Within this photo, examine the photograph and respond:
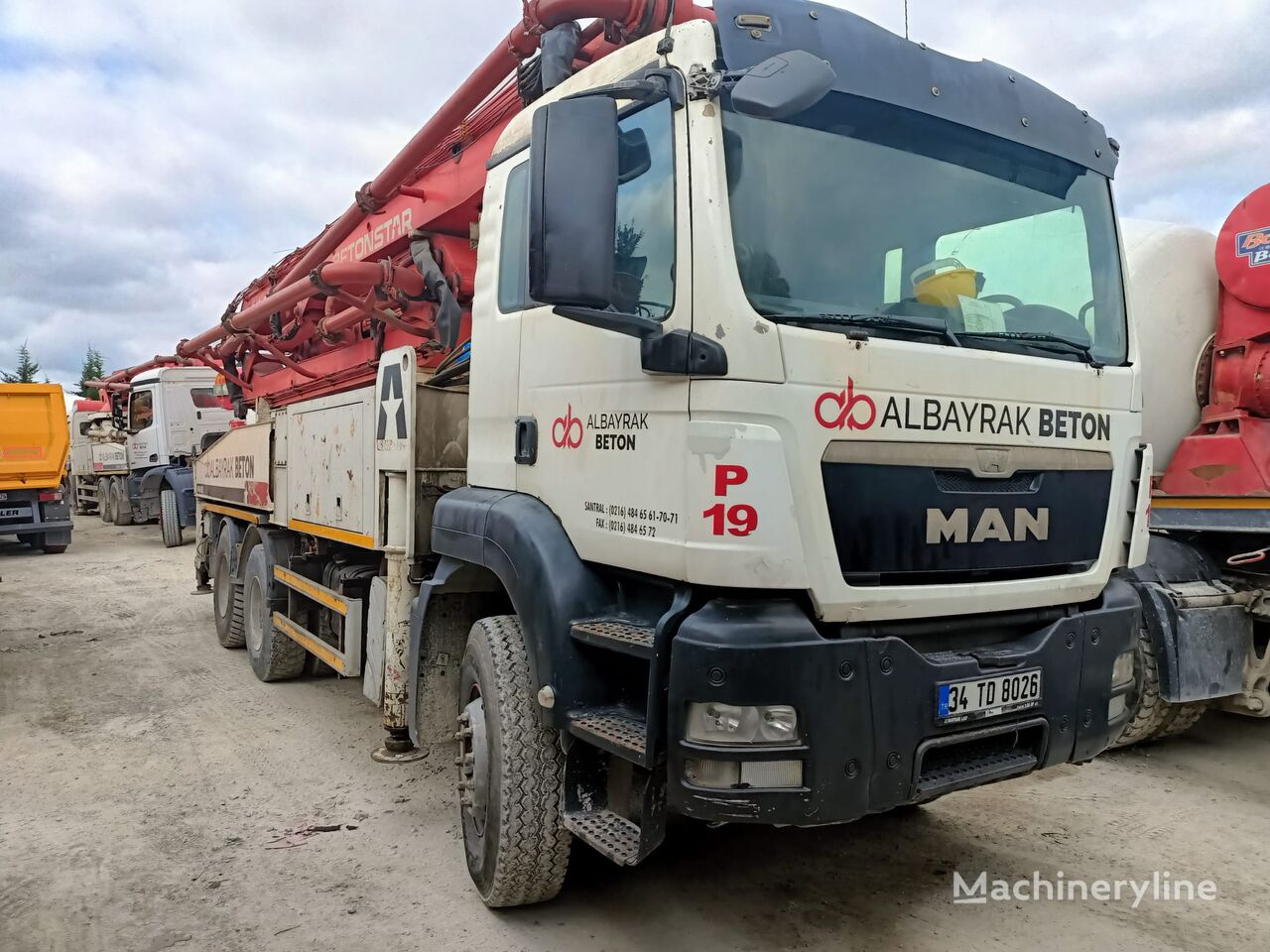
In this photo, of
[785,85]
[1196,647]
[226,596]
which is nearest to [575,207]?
[785,85]

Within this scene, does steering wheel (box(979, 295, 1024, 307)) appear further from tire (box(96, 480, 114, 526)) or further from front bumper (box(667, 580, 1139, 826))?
tire (box(96, 480, 114, 526))

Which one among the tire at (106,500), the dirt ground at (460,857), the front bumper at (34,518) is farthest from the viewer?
the tire at (106,500)

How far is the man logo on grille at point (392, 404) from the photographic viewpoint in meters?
4.29

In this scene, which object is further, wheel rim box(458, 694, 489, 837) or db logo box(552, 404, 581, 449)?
wheel rim box(458, 694, 489, 837)

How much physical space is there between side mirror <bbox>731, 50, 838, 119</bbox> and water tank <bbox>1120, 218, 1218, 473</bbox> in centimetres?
333

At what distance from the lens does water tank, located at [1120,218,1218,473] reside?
496 centimetres

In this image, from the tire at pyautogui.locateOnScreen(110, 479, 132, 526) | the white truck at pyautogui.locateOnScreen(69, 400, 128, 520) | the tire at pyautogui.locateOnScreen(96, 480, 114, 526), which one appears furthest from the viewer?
the tire at pyautogui.locateOnScreen(96, 480, 114, 526)

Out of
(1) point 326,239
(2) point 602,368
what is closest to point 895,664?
(2) point 602,368

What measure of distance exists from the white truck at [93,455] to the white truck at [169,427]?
1185 mm

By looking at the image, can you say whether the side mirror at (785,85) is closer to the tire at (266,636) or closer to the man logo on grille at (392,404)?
the man logo on grille at (392,404)

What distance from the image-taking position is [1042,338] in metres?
2.94

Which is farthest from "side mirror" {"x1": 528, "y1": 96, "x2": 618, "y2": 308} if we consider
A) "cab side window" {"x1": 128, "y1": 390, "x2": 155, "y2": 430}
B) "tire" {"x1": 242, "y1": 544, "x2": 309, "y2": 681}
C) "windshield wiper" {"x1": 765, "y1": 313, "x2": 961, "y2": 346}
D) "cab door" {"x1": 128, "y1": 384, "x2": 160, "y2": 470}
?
"cab side window" {"x1": 128, "y1": 390, "x2": 155, "y2": 430}

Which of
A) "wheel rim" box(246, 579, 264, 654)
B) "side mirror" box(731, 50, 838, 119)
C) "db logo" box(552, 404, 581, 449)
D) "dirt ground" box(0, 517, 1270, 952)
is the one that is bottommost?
"dirt ground" box(0, 517, 1270, 952)

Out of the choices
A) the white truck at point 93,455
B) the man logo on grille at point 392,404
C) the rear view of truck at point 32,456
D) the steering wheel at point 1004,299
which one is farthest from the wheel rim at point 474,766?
the white truck at point 93,455
